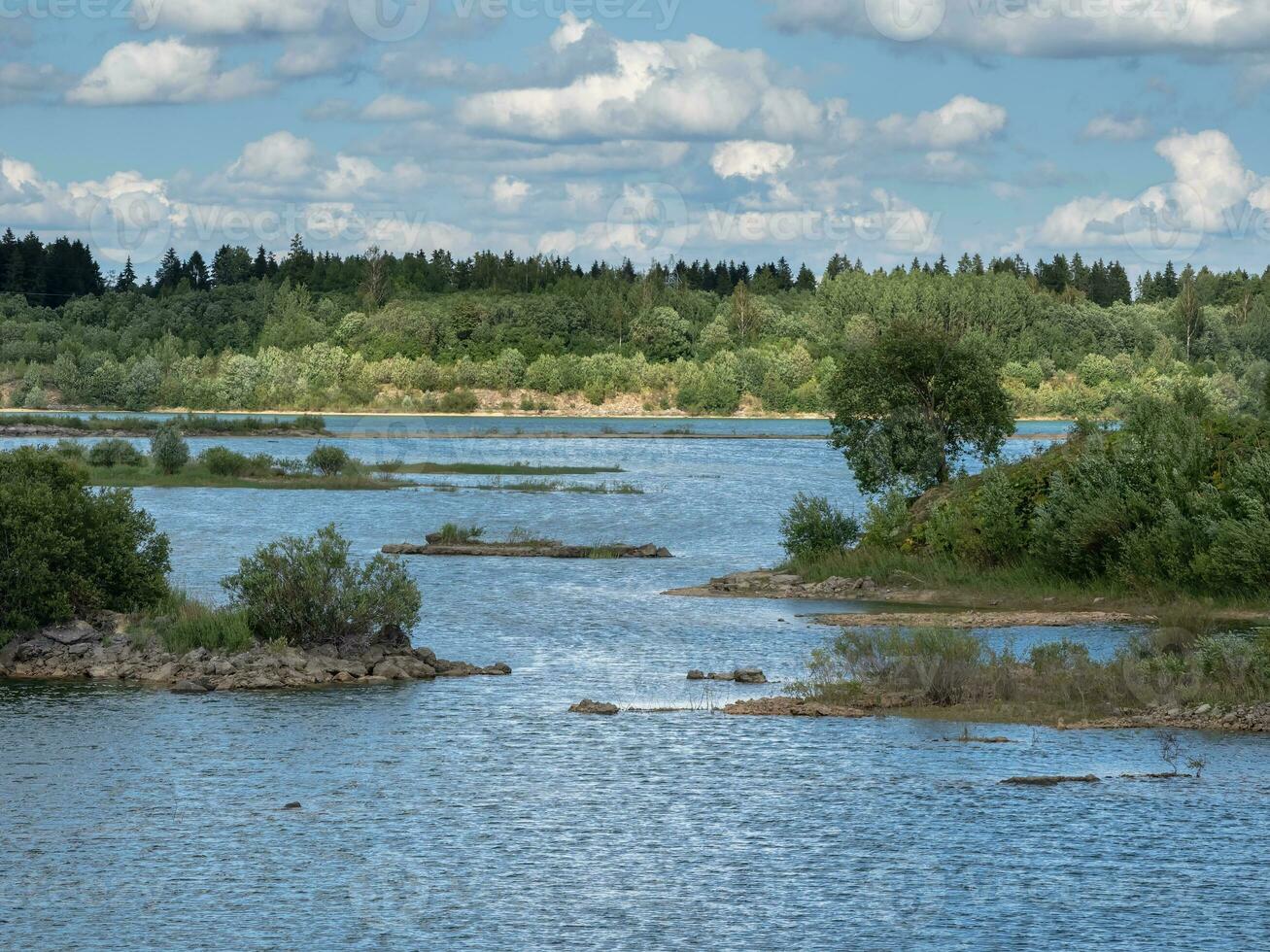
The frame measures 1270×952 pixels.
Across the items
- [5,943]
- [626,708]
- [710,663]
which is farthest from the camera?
[710,663]

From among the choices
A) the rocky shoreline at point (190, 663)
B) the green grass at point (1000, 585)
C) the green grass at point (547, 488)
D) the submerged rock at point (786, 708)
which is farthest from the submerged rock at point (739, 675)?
the green grass at point (547, 488)

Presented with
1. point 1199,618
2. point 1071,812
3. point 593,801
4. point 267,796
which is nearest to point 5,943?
point 267,796

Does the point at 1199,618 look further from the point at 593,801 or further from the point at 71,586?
the point at 71,586

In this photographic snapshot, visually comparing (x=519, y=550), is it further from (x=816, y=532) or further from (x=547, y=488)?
(x=547, y=488)

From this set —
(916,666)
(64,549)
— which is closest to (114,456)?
(64,549)

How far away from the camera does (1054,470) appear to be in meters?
47.7

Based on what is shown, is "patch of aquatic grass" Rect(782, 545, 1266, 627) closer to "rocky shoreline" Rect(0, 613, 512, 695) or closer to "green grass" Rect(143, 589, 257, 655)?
"rocky shoreline" Rect(0, 613, 512, 695)

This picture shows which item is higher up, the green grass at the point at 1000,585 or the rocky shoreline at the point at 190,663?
the green grass at the point at 1000,585

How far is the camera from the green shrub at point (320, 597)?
1313 inches

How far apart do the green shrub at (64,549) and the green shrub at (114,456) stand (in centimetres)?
6881

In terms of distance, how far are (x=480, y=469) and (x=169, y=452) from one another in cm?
2334

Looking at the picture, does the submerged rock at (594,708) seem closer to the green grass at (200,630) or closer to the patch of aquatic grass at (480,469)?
the green grass at (200,630)

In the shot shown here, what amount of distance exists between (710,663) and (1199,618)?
429 inches

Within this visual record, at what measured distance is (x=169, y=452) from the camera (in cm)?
9900
